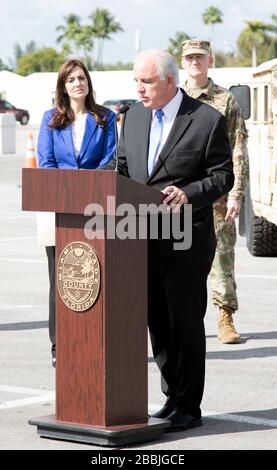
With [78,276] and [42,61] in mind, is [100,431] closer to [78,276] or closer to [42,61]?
[78,276]

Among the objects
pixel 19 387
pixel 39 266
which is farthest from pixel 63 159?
pixel 39 266

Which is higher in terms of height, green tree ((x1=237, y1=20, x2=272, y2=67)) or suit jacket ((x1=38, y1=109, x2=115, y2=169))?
green tree ((x1=237, y1=20, x2=272, y2=67))

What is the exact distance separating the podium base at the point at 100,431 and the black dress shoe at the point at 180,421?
0.11 meters

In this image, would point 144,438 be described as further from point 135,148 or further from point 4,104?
point 4,104

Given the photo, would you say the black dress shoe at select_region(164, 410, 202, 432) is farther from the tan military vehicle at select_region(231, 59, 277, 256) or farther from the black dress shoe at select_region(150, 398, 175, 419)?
the tan military vehicle at select_region(231, 59, 277, 256)

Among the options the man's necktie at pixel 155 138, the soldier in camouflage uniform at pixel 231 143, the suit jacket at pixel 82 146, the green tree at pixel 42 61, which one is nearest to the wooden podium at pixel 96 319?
the man's necktie at pixel 155 138

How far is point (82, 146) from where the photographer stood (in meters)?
8.16

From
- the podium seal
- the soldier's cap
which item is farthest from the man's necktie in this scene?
the soldier's cap

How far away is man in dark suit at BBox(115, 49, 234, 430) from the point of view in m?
6.56

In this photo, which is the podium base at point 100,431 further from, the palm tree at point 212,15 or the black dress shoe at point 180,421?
the palm tree at point 212,15

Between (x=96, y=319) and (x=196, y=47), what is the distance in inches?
131

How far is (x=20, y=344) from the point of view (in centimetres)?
941

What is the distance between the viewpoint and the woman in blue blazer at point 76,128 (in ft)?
26.7

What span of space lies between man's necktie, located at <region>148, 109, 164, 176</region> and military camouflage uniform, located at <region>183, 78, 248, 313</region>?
2.00 m
